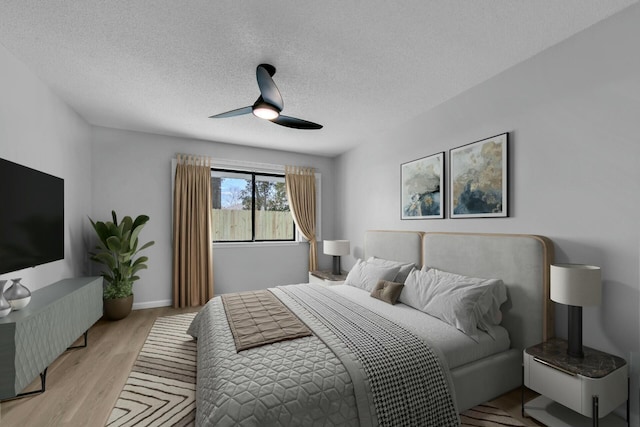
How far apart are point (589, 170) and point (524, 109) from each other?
69 centimetres

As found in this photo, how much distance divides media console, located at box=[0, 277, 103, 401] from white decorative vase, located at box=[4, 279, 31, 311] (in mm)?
46

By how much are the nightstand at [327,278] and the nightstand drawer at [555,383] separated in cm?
235

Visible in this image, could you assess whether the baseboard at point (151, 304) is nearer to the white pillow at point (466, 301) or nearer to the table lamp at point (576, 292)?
the white pillow at point (466, 301)

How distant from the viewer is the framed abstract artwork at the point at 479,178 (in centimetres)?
241

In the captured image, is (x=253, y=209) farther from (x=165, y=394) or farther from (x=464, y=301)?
(x=464, y=301)

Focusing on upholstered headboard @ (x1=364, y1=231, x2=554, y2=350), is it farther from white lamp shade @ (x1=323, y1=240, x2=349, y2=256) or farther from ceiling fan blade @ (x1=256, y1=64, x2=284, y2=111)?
ceiling fan blade @ (x1=256, y1=64, x2=284, y2=111)

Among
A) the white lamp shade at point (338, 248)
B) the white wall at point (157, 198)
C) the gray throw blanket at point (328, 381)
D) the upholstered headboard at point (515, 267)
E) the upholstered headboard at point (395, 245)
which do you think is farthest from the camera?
the white lamp shade at point (338, 248)

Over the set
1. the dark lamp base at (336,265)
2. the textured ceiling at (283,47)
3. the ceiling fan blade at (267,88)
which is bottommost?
the dark lamp base at (336,265)

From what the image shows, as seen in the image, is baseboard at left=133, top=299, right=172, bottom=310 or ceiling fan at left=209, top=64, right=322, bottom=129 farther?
baseboard at left=133, top=299, right=172, bottom=310

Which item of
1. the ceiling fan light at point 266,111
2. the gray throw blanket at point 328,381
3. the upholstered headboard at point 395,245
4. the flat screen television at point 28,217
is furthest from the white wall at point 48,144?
the upholstered headboard at point 395,245

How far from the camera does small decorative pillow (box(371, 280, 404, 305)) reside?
270 cm

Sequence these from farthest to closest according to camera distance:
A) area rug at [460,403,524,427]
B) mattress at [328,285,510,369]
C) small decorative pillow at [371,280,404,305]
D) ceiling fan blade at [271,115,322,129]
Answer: small decorative pillow at [371,280,404,305] → ceiling fan blade at [271,115,322,129] → mattress at [328,285,510,369] → area rug at [460,403,524,427]

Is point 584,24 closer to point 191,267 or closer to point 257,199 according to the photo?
point 257,199

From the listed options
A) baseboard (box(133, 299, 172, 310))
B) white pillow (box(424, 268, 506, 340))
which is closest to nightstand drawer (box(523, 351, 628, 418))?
white pillow (box(424, 268, 506, 340))
